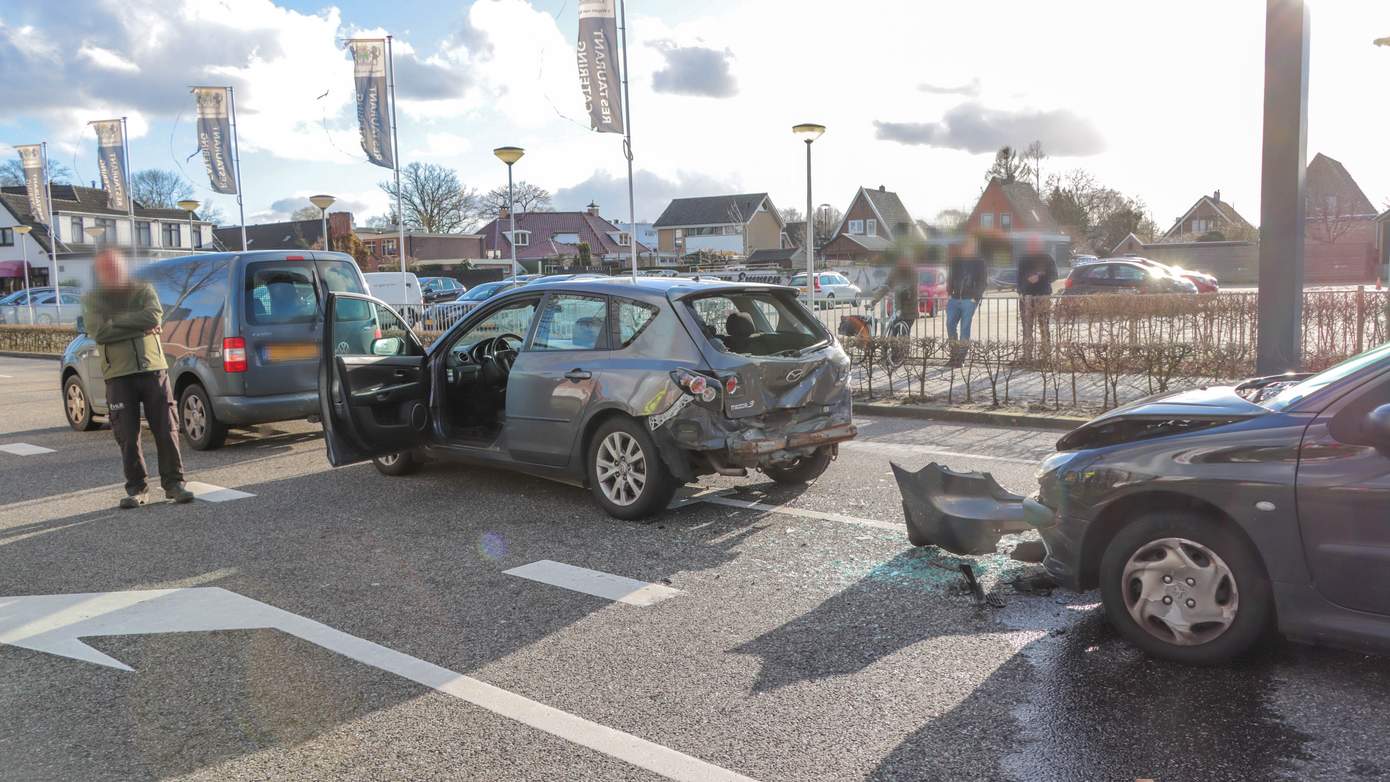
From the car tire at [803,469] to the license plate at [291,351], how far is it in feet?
16.0

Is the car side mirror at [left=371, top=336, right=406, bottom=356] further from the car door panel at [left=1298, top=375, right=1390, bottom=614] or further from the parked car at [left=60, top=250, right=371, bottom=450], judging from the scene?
the car door panel at [left=1298, top=375, right=1390, bottom=614]

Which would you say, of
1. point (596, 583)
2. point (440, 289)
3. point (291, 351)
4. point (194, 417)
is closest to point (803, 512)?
point (596, 583)

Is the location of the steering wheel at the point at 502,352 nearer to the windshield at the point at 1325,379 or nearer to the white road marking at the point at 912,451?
the white road marking at the point at 912,451

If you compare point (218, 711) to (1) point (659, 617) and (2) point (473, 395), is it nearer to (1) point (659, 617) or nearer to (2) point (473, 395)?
(1) point (659, 617)

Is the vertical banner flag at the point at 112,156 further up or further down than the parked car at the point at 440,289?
further up

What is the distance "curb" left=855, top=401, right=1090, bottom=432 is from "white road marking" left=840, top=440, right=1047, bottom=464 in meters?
1.52

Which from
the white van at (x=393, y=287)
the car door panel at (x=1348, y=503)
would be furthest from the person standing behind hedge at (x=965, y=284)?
the white van at (x=393, y=287)

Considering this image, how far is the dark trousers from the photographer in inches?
274

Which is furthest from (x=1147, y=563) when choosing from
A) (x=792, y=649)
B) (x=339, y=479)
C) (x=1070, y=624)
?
(x=339, y=479)

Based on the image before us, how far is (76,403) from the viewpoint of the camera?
11.2 m

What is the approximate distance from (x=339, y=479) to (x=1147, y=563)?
Answer: 6.19m

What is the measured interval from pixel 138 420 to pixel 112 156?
2871cm

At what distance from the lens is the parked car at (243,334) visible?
9266 millimetres

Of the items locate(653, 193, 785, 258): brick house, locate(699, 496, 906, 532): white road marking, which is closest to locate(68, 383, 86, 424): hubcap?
locate(699, 496, 906, 532): white road marking
